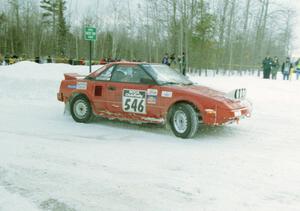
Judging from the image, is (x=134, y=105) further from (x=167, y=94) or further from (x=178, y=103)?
(x=178, y=103)

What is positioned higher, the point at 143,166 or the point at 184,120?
the point at 184,120

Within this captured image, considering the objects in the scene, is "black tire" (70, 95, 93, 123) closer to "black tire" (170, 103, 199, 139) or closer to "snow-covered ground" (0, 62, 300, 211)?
"snow-covered ground" (0, 62, 300, 211)

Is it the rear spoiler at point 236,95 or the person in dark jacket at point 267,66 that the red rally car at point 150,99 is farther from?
the person in dark jacket at point 267,66

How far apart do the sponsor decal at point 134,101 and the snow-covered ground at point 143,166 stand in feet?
1.53

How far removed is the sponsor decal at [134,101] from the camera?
8.04 meters

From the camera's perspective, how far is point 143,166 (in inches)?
223

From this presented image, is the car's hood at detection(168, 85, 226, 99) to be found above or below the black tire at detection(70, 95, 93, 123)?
above

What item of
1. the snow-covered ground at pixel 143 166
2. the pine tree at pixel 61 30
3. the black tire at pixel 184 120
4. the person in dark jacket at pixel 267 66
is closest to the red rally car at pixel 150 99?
the black tire at pixel 184 120

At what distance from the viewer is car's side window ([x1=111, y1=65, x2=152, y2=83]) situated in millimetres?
8234

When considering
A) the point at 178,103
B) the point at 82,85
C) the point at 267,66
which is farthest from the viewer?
the point at 267,66

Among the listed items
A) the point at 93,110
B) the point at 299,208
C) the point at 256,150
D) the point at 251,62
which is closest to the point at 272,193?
the point at 299,208

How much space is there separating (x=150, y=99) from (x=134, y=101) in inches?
15.8

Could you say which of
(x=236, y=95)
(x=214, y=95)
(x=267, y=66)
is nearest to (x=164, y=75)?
(x=214, y=95)

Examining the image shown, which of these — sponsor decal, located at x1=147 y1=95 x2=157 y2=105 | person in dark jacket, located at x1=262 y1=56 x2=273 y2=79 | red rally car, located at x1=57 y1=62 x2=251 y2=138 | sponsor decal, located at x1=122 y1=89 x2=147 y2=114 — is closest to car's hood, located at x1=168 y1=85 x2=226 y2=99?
red rally car, located at x1=57 y1=62 x2=251 y2=138
